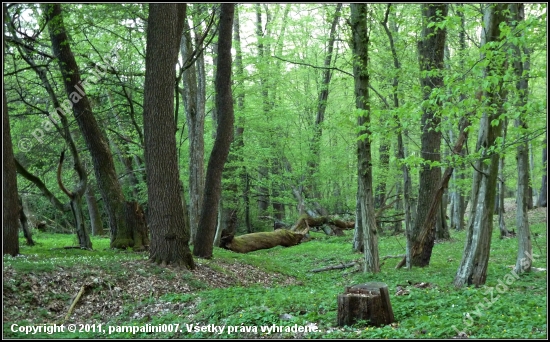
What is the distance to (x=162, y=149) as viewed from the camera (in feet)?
36.1

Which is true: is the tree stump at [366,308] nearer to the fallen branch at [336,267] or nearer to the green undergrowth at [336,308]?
the green undergrowth at [336,308]

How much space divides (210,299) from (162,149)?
3927 millimetres

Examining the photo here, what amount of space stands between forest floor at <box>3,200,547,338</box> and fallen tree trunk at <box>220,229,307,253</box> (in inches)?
251

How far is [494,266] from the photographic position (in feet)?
40.1

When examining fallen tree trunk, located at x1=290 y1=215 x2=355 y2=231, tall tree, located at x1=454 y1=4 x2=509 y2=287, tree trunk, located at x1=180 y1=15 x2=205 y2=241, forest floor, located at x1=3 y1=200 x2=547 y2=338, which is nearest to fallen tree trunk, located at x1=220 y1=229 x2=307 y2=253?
fallen tree trunk, located at x1=290 y1=215 x2=355 y2=231

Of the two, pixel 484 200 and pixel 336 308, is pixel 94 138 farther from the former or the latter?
pixel 484 200

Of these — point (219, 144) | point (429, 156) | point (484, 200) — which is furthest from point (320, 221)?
point (484, 200)

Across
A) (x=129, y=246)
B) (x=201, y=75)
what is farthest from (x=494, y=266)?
(x=201, y=75)

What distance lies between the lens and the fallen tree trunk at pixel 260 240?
759 inches

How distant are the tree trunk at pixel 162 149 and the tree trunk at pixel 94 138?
10.9ft

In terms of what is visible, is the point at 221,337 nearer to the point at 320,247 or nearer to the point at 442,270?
the point at 442,270

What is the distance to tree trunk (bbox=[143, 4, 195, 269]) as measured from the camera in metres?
10.9

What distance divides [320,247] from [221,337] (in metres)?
14.0

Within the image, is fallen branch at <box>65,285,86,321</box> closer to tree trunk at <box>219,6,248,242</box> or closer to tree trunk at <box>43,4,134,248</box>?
tree trunk at <box>43,4,134,248</box>
